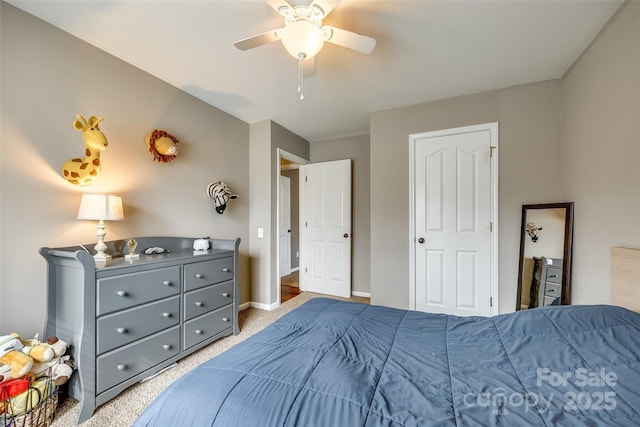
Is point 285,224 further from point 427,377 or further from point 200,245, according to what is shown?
point 427,377

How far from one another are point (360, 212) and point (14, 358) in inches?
137

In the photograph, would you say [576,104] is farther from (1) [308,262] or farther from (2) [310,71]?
(1) [308,262]

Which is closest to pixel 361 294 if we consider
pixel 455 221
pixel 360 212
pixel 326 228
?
pixel 326 228

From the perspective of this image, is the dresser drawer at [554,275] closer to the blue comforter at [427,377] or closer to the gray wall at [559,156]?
the gray wall at [559,156]

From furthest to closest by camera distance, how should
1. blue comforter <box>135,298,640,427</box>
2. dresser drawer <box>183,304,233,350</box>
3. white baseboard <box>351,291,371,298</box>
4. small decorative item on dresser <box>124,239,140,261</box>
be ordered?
1. white baseboard <box>351,291,371,298</box>
2. dresser drawer <box>183,304,233,350</box>
3. small decorative item on dresser <box>124,239,140,261</box>
4. blue comforter <box>135,298,640,427</box>

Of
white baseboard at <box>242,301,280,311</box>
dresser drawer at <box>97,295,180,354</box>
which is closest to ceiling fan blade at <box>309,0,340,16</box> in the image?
dresser drawer at <box>97,295,180,354</box>

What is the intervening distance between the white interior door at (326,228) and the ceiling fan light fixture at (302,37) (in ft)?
8.05

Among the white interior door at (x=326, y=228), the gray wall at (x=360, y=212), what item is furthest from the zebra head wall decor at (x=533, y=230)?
the white interior door at (x=326, y=228)

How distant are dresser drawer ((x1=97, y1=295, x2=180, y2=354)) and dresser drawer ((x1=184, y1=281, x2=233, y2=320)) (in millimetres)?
95

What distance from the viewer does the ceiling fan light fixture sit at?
4.47ft

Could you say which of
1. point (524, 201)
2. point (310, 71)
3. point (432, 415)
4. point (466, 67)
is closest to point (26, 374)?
point (432, 415)

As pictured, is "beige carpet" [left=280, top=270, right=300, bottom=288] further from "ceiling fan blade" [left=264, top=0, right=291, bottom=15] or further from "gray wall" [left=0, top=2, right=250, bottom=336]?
"ceiling fan blade" [left=264, top=0, right=291, bottom=15]

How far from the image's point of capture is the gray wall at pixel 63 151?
1.54 meters

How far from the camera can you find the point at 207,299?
2.25 meters
